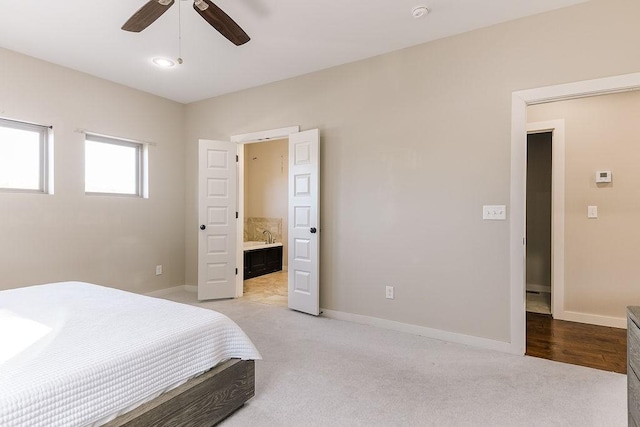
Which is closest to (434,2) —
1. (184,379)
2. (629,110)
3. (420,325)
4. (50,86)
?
(629,110)

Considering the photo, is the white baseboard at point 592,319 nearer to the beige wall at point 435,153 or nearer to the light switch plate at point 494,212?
the beige wall at point 435,153

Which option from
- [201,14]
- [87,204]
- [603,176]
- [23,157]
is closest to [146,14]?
[201,14]

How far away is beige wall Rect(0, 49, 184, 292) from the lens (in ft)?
10.3

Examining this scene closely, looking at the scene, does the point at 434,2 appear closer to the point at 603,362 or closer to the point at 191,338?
the point at 191,338

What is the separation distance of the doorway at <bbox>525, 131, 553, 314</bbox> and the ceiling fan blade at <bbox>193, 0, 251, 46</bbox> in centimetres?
420

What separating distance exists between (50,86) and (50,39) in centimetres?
63

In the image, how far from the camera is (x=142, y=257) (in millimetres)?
4223

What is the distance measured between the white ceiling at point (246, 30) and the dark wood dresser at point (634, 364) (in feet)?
7.56

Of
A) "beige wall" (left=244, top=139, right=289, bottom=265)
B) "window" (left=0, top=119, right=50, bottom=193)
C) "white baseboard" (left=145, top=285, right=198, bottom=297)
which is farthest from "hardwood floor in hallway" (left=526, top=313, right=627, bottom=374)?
"window" (left=0, top=119, right=50, bottom=193)

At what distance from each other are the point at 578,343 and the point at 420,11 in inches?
121

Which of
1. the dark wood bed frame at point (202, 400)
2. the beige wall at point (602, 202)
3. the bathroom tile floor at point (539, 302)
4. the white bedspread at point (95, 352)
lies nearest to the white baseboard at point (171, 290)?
the white bedspread at point (95, 352)

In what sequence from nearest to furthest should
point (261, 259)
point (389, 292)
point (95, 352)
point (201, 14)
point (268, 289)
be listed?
1. point (95, 352)
2. point (201, 14)
3. point (389, 292)
4. point (268, 289)
5. point (261, 259)

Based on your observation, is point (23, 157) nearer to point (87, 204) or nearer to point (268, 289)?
point (87, 204)

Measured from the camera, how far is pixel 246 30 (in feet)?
9.11
